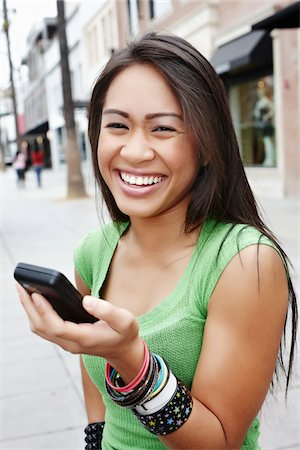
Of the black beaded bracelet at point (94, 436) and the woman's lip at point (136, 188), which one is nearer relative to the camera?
the woman's lip at point (136, 188)

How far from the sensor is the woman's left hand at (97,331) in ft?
3.33

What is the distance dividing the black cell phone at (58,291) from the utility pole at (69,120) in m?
14.2

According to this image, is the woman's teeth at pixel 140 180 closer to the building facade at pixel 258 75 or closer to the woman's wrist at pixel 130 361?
the woman's wrist at pixel 130 361

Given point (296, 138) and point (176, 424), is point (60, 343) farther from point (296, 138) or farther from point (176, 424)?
point (296, 138)

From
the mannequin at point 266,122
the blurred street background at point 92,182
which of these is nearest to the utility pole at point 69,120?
the blurred street background at point 92,182

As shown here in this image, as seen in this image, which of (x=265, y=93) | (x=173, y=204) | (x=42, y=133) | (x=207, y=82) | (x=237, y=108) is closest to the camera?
(x=207, y=82)

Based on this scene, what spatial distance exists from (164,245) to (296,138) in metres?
10.9

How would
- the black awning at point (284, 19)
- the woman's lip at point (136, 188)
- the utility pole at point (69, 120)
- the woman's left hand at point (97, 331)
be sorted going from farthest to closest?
the utility pole at point (69, 120) → the black awning at point (284, 19) → the woman's lip at point (136, 188) → the woman's left hand at point (97, 331)

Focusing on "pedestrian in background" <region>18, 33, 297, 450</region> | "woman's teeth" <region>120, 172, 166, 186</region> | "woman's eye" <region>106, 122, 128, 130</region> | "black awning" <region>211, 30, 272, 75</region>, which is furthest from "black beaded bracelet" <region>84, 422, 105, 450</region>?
"black awning" <region>211, 30, 272, 75</region>

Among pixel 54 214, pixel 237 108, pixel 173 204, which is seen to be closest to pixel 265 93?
pixel 237 108

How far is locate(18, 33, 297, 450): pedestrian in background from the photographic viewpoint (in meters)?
1.11

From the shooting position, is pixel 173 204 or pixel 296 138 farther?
pixel 296 138

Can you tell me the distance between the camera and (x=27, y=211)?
13.7m

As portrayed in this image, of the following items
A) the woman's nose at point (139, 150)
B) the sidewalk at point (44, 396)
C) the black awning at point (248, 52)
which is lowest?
the sidewalk at point (44, 396)
